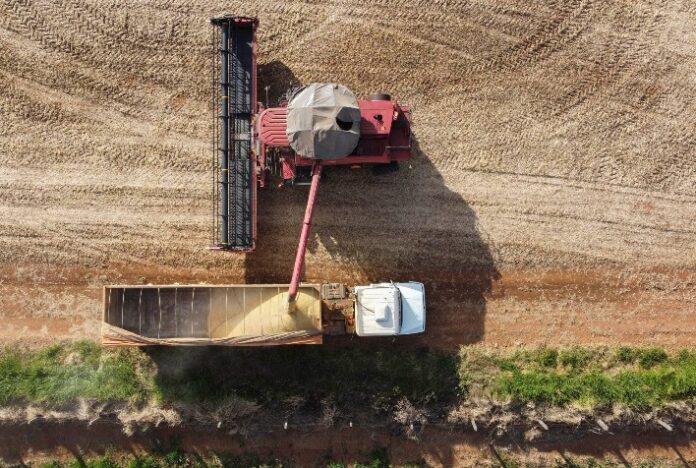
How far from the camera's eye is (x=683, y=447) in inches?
762

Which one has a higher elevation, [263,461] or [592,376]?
[592,376]

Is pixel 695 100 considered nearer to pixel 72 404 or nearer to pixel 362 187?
pixel 362 187

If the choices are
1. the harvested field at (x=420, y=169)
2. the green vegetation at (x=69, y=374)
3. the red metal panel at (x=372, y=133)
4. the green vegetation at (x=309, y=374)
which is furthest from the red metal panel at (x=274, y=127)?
the green vegetation at (x=69, y=374)

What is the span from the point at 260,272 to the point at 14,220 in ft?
29.2

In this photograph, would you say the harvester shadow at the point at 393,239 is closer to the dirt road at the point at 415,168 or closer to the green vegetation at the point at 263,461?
the dirt road at the point at 415,168

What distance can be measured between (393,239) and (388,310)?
114 inches

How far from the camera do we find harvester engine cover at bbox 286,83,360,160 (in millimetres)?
16656

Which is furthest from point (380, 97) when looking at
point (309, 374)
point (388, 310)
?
point (309, 374)

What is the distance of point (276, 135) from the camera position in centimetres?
1753

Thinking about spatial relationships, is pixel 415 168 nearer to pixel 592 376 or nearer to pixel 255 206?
pixel 255 206

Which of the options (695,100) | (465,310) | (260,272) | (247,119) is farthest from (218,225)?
(695,100)

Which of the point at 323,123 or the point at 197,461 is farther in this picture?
the point at 197,461

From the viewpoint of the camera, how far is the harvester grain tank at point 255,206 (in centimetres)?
1702

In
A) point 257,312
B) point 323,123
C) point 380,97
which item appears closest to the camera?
point 323,123
